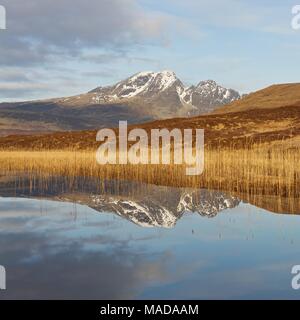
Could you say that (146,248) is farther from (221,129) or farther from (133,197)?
(221,129)

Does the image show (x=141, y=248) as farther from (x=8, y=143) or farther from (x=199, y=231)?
(x=8, y=143)

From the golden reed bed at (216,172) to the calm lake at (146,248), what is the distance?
314 cm

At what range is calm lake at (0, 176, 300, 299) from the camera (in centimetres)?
877

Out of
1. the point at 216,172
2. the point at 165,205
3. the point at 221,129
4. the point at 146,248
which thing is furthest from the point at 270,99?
the point at 146,248

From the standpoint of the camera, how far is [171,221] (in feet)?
49.0

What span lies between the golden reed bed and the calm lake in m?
3.14

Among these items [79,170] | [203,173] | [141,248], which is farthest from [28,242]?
[79,170]

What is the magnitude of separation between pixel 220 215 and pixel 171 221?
1872 mm

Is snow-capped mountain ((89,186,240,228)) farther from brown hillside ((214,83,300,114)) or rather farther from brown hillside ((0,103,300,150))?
brown hillside ((214,83,300,114))

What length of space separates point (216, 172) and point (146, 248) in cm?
1608

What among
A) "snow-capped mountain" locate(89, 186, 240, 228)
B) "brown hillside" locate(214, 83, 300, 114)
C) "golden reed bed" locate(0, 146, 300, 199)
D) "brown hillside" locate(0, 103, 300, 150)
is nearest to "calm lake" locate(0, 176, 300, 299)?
"snow-capped mountain" locate(89, 186, 240, 228)

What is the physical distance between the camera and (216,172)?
88.8 ft

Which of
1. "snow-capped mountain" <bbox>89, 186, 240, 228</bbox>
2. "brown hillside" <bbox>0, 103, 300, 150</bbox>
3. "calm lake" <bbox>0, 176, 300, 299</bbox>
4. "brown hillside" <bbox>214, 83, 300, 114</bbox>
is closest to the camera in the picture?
"calm lake" <bbox>0, 176, 300, 299</bbox>

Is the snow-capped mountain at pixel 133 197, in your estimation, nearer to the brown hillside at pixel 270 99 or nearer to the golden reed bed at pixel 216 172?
the golden reed bed at pixel 216 172
